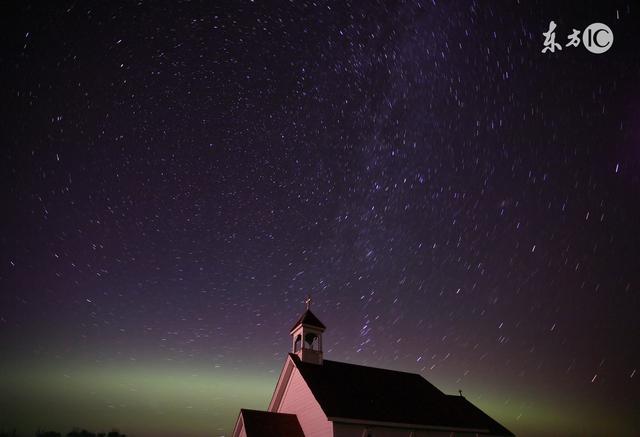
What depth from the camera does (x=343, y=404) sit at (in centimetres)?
2214

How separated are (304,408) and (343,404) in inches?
96.1

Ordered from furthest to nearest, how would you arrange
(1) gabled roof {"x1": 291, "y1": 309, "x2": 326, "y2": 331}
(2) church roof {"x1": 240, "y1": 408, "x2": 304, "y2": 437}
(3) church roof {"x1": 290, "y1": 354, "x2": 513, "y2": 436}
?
1. (1) gabled roof {"x1": 291, "y1": 309, "x2": 326, "y2": 331}
2. (3) church roof {"x1": 290, "y1": 354, "x2": 513, "y2": 436}
3. (2) church roof {"x1": 240, "y1": 408, "x2": 304, "y2": 437}

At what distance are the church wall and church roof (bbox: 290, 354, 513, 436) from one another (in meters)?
0.54

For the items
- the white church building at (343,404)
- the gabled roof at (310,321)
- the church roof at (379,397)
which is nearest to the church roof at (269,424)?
the white church building at (343,404)

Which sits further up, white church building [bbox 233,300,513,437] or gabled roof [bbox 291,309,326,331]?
gabled roof [bbox 291,309,326,331]

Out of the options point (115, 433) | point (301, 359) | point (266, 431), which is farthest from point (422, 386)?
point (115, 433)

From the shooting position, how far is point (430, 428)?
79.1ft

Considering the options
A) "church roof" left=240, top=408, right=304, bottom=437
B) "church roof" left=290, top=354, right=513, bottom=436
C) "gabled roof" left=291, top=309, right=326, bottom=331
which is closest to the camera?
"church roof" left=240, top=408, right=304, bottom=437

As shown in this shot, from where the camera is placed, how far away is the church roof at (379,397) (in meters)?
22.2

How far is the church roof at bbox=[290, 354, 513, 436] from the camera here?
22.2m

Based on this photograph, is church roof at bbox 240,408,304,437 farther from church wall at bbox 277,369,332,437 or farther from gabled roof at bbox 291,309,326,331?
gabled roof at bbox 291,309,326,331

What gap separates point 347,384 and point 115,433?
123883 mm

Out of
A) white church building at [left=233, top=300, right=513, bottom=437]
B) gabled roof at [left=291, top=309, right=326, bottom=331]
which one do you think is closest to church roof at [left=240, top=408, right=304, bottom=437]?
white church building at [left=233, top=300, right=513, bottom=437]

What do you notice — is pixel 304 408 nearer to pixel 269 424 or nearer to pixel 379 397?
pixel 269 424
